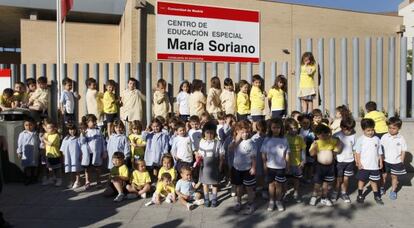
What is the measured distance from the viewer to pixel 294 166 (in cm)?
688

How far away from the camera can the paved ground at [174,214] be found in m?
5.99

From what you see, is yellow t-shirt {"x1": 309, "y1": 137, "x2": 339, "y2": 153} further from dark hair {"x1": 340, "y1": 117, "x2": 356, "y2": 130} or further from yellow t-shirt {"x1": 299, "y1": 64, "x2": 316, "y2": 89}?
yellow t-shirt {"x1": 299, "y1": 64, "x2": 316, "y2": 89}

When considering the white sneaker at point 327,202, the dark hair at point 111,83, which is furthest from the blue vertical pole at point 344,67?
the dark hair at point 111,83

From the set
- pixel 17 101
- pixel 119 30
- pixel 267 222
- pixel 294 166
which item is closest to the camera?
pixel 267 222

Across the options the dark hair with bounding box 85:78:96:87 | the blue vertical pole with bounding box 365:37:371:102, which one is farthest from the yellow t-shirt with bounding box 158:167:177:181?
the blue vertical pole with bounding box 365:37:371:102

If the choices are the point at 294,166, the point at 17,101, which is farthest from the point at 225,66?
the point at 17,101

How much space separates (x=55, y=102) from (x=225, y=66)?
145 inches

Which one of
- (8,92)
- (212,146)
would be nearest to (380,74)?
(212,146)

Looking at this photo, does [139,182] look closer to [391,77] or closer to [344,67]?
[344,67]

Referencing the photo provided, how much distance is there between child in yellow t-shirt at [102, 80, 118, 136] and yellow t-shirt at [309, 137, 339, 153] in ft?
13.2

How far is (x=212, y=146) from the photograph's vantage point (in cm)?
682

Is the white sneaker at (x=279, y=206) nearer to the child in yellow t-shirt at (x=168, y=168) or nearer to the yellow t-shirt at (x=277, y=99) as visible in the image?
the child in yellow t-shirt at (x=168, y=168)

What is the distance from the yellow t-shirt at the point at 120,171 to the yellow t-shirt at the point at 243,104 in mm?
2570

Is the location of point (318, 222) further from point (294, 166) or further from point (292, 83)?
point (292, 83)
